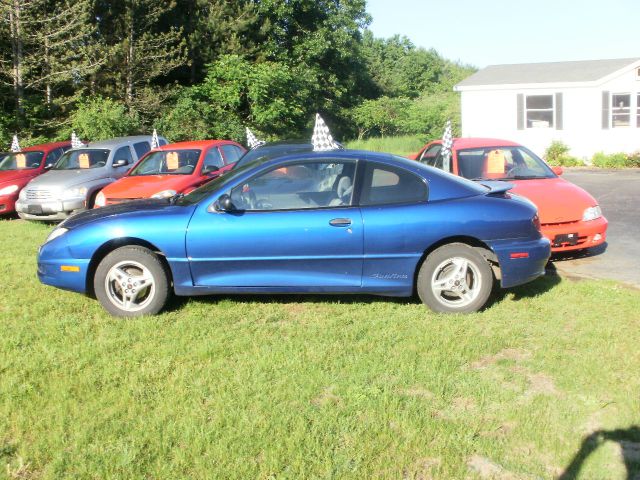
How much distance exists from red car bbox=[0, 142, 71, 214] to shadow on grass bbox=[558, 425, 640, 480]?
12.4 m

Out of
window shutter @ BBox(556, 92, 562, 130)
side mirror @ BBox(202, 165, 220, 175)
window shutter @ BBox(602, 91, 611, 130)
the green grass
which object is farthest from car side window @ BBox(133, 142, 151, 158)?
the green grass

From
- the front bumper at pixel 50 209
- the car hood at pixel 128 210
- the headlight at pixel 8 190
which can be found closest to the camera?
the car hood at pixel 128 210

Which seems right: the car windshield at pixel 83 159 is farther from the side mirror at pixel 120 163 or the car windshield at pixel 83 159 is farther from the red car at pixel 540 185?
the red car at pixel 540 185

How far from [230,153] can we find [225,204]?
728 centimetres

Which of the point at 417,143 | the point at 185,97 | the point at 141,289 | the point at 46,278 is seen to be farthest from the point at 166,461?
the point at 417,143

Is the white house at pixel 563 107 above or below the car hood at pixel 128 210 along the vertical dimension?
above

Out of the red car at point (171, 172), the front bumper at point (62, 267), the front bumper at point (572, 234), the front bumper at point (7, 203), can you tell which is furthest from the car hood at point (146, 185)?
the front bumper at point (572, 234)

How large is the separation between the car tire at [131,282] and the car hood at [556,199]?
4.38 meters

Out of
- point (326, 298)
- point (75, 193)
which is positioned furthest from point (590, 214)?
point (75, 193)

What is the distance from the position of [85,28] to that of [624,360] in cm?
2238

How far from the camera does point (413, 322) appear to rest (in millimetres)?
5449

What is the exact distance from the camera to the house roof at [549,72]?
22094mm

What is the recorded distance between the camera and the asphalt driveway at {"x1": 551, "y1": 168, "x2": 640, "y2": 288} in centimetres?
754

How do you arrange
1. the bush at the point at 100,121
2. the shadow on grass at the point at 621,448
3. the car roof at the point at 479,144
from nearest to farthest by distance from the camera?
the shadow on grass at the point at 621,448
the car roof at the point at 479,144
the bush at the point at 100,121
